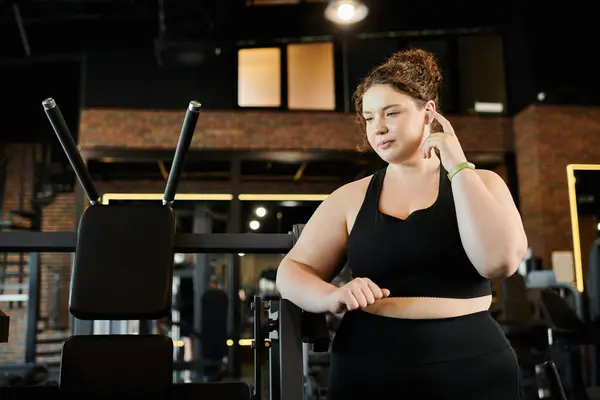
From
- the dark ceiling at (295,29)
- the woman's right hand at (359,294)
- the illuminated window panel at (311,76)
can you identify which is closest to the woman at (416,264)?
the woman's right hand at (359,294)

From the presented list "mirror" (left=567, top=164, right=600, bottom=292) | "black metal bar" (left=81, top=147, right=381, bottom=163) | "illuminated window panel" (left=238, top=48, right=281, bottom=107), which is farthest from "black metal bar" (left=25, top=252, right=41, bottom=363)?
"mirror" (left=567, top=164, right=600, bottom=292)

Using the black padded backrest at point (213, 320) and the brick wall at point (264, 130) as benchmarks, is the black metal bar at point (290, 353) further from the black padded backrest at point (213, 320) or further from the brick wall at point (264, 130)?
the brick wall at point (264, 130)

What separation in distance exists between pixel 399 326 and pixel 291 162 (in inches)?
235

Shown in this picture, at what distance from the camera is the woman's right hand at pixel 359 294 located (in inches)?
38.7

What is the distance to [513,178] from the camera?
684 cm

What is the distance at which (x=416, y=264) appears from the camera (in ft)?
3.41

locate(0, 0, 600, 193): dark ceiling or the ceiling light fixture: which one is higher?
locate(0, 0, 600, 193): dark ceiling

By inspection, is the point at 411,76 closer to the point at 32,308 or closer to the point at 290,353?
the point at 290,353

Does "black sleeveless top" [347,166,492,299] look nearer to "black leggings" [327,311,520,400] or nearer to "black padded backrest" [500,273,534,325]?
"black leggings" [327,311,520,400]

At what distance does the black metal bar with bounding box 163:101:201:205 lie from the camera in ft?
4.30

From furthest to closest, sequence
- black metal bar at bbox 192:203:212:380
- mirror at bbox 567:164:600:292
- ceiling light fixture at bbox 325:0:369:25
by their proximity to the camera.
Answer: mirror at bbox 567:164:600:292 < black metal bar at bbox 192:203:212:380 < ceiling light fixture at bbox 325:0:369:25

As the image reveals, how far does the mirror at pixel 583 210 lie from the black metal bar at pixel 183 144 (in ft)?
18.5

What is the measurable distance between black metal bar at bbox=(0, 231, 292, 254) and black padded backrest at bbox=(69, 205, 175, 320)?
0.16 feet

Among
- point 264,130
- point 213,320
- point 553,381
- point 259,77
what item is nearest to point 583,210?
point 264,130
